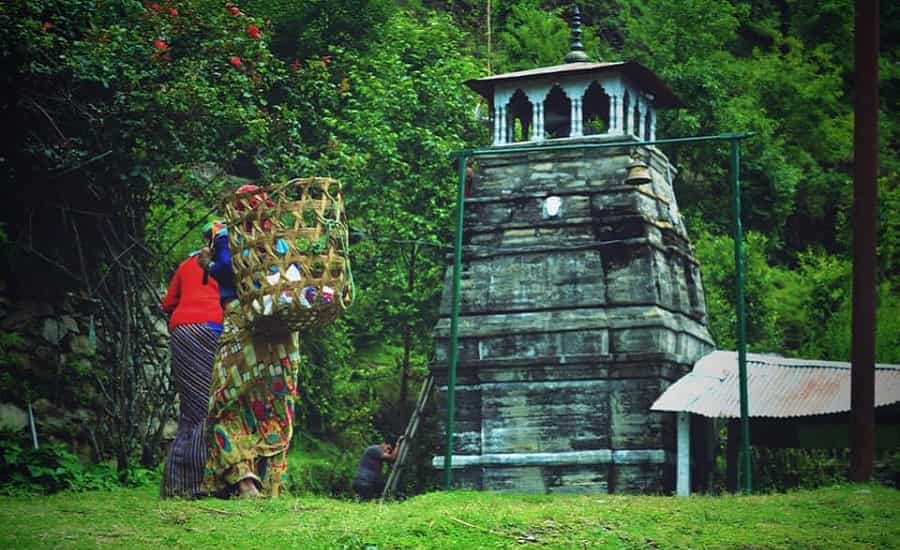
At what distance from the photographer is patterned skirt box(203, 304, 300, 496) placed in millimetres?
10992

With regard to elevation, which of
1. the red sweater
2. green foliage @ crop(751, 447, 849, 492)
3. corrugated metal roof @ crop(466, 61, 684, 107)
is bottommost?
green foliage @ crop(751, 447, 849, 492)

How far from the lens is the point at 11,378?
15.2 meters

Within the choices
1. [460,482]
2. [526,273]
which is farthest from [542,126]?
[460,482]

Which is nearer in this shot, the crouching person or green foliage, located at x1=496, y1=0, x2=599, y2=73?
the crouching person

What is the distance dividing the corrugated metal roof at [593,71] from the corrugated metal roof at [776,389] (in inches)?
180

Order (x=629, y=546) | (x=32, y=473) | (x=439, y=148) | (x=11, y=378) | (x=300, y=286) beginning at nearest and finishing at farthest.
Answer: (x=629, y=546), (x=300, y=286), (x=32, y=473), (x=11, y=378), (x=439, y=148)

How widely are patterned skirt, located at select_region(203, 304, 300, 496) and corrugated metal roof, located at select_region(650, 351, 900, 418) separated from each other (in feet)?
23.5

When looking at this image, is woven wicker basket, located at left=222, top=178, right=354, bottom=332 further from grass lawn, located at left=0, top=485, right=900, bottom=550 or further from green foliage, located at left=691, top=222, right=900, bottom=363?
green foliage, located at left=691, top=222, right=900, bottom=363

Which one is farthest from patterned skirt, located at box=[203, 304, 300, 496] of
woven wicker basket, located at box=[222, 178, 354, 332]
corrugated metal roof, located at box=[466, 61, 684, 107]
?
corrugated metal roof, located at box=[466, 61, 684, 107]

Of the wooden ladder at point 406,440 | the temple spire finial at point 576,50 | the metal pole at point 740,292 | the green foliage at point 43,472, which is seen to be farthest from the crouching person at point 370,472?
the temple spire finial at point 576,50

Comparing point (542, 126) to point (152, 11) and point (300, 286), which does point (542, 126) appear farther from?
point (300, 286)

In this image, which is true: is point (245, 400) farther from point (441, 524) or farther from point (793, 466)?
point (793, 466)

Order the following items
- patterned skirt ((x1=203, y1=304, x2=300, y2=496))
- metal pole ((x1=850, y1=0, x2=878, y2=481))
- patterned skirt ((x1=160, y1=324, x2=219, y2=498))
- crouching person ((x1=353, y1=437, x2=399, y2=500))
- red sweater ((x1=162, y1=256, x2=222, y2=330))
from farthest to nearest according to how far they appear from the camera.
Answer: crouching person ((x1=353, y1=437, x2=399, y2=500))
metal pole ((x1=850, y1=0, x2=878, y2=481))
red sweater ((x1=162, y1=256, x2=222, y2=330))
patterned skirt ((x1=160, y1=324, x2=219, y2=498))
patterned skirt ((x1=203, y1=304, x2=300, y2=496))

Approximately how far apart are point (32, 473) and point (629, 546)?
7.05 metres
